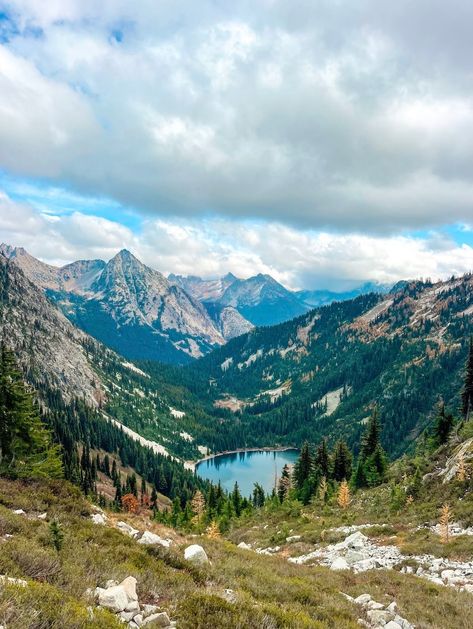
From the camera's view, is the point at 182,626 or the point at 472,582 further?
the point at 472,582

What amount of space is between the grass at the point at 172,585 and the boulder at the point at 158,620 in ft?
1.25

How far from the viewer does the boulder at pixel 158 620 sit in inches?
352

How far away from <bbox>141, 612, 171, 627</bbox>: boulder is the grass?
15.0 inches

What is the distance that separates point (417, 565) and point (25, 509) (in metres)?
22.3

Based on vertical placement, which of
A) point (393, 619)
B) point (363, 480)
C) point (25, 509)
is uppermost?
point (25, 509)

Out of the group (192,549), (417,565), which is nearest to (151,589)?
(192,549)

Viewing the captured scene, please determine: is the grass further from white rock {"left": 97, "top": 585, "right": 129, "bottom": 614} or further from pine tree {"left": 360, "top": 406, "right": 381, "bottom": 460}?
pine tree {"left": 360, "top": 406, "right": 381, "bottom": 460}

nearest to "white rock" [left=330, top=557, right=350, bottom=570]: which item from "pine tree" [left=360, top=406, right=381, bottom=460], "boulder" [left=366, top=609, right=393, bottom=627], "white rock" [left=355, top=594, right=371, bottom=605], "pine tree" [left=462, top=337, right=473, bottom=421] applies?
"white rock" [left=355, top=594, right=371, bottom=605]

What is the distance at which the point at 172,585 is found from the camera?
12312mm

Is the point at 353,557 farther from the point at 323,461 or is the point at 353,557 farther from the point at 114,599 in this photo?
the point at 323,461

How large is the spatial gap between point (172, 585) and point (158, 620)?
3.57m

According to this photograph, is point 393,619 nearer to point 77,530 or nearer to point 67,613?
point 67,613

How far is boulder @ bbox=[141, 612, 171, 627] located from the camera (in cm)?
894

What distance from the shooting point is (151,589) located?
37.8 ft
